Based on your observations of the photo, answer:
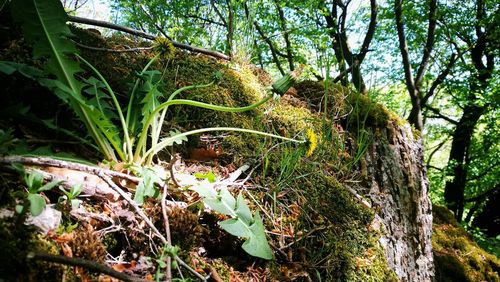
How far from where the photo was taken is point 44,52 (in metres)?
1.24

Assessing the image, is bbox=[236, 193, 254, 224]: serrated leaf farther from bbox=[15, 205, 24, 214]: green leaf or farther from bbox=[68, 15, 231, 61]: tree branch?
bbox=[68, 15, 231, 61]: tree branch

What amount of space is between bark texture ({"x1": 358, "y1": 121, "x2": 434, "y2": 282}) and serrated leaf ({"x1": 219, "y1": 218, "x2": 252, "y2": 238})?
1040mm

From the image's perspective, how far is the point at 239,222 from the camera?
108 centimetres

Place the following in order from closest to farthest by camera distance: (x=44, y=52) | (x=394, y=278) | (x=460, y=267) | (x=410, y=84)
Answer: (x=44, y=52)
(x=394, y=278)
(x=460, y=267)
(x=410, y=84)

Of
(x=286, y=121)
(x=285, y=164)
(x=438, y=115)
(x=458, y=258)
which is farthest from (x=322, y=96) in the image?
(x=438, y=115)

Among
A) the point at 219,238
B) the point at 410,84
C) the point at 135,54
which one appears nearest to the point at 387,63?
the point at 410,84

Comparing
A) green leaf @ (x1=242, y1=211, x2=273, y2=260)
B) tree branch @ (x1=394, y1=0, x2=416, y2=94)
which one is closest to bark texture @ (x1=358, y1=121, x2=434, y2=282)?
green leaf @ (x1=242, y1=211, x2=273, y2=260)

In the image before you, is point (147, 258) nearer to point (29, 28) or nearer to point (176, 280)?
point (176, 280)

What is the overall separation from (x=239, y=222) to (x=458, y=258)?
3734 mm

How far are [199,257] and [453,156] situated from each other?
11465mm

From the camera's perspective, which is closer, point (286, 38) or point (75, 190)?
point (75, 190)

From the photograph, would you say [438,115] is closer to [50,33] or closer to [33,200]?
[50,33]

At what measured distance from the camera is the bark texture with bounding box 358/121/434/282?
1.98 m

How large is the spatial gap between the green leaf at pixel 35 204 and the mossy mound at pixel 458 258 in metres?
3.73
